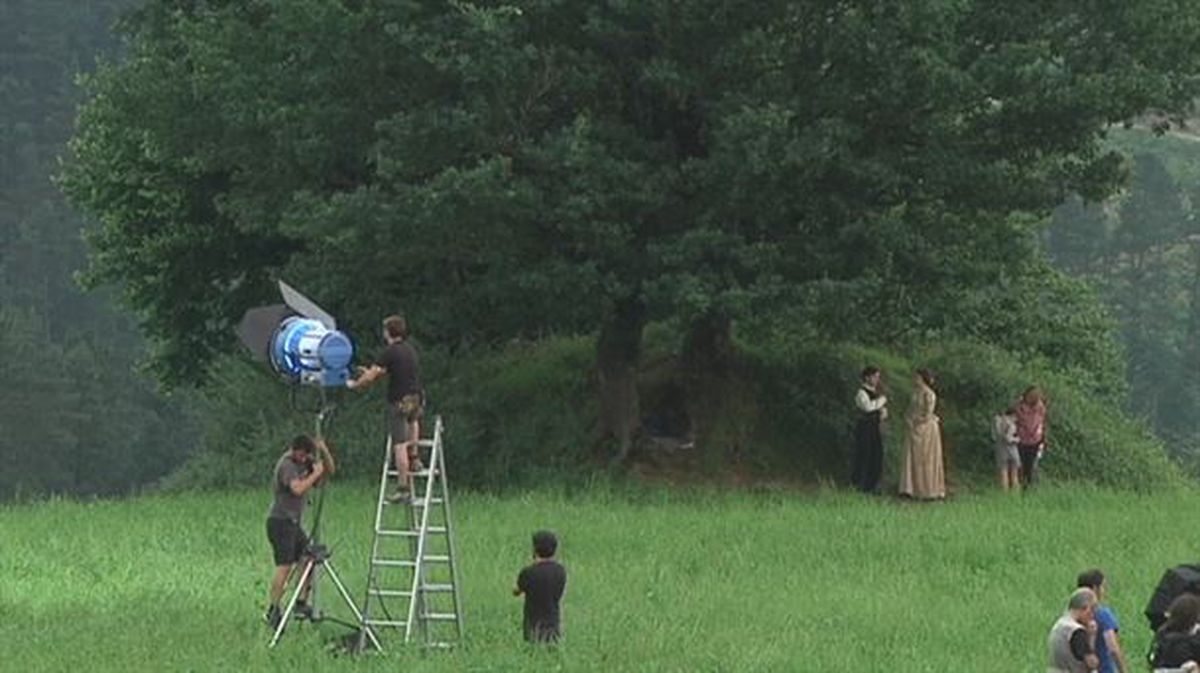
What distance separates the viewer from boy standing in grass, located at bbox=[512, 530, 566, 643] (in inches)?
727

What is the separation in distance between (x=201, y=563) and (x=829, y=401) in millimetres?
13526

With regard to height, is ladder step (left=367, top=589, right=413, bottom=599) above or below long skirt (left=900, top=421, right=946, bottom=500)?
below

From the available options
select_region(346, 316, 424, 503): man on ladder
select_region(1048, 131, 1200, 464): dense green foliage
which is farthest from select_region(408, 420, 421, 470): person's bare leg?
select_region(1048, 131, 1200, 464): dense green foliage

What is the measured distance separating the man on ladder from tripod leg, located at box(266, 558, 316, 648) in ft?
3.82

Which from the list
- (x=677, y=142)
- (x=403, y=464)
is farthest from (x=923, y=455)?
(x=403, y=464)

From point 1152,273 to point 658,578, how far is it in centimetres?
11688

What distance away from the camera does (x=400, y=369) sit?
2064 centimetres

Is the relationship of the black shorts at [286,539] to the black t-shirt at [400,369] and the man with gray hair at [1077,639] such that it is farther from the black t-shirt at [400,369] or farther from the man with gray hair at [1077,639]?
the man with gray hair at [1077,639]

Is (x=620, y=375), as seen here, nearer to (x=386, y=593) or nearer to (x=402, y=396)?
(x=402, y=396)

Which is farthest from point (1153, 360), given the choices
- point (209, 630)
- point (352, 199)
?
point (209, 630)

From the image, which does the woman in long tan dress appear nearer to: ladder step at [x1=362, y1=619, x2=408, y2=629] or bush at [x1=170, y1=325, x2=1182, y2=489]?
bush at [x1=170, y1=325, x2=1182, y2=489]

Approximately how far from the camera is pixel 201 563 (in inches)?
1007

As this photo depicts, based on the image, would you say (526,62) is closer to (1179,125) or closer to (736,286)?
(736,286)

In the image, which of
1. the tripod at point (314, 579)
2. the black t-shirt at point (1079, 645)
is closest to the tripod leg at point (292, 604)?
the tripod at point (314, 579)
